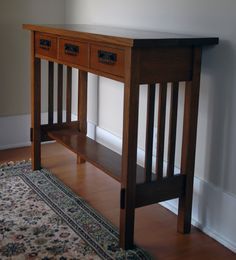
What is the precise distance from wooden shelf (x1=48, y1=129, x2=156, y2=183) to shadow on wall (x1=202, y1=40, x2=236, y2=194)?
0.30 m

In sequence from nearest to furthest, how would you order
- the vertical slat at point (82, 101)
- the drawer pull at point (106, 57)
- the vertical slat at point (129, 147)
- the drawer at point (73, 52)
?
the vertical slat at point (129, 147)
the drawer pull at point (106, 57)
the drawer at point (73, 52)
the vertical slat at point (82, 101)

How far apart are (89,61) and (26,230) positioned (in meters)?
0.84

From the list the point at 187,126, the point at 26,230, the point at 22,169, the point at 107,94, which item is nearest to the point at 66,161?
the point at 22,169

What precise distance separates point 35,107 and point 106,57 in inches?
40.8

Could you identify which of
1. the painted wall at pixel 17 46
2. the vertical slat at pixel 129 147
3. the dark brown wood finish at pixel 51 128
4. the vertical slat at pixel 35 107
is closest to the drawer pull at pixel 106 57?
the vertical slat at pixel 129 147

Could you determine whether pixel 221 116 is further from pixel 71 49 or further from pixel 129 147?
pixel 71 49

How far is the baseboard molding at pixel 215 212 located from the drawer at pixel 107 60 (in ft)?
2.37

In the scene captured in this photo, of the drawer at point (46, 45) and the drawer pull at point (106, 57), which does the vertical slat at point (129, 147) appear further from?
the drawer at point (46, 45)

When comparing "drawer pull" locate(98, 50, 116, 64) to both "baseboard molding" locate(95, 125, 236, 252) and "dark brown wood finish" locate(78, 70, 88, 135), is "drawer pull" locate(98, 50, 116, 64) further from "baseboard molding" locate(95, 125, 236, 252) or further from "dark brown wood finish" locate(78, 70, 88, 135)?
"dark brown wood finish" locate(78, 70, 88, 135)

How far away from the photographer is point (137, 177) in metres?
2.14

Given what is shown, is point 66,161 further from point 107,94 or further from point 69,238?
point 69,238

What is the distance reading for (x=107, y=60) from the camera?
6.47 ft

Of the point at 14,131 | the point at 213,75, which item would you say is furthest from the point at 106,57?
the point at 14,131

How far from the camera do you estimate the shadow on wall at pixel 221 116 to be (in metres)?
2.02
